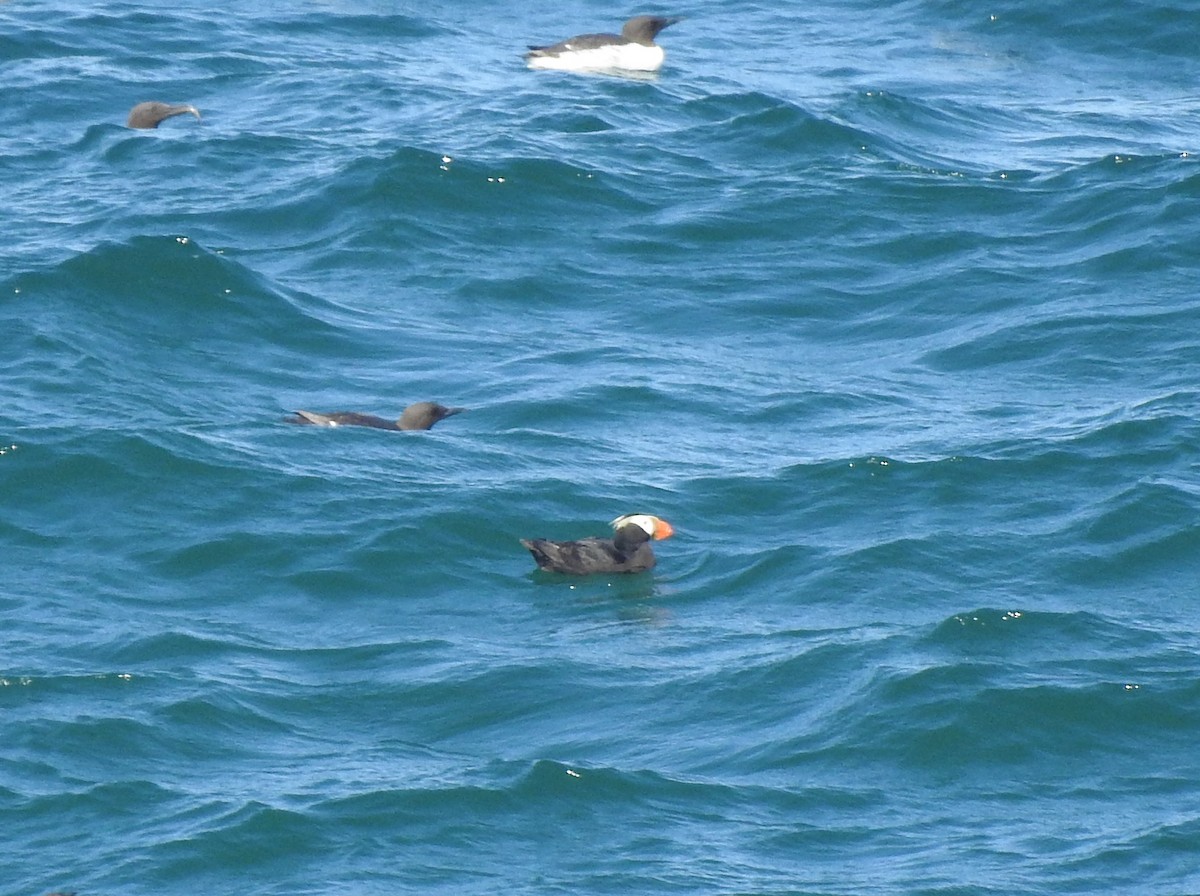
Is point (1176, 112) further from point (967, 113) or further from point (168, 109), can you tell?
point (168, 109)

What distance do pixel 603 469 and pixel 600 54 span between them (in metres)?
9.40

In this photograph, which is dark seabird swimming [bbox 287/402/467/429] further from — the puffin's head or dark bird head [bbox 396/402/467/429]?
the puffin's head

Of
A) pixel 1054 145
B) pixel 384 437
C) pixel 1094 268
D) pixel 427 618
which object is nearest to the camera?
pixel 427 618

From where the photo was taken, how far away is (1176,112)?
2214 centimetres

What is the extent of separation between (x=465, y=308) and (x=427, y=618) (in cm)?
512

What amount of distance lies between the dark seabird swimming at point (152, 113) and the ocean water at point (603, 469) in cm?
21

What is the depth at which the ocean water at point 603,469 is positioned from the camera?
10398 millimetres

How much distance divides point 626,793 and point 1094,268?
8.94 meters

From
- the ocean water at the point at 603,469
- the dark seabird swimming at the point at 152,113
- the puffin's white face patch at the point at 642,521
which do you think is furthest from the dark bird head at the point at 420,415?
the dark seabird swimming at the point at 152,113

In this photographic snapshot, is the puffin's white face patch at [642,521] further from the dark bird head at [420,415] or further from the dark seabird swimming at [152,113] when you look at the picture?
the dark seabird swimming at [152,113]

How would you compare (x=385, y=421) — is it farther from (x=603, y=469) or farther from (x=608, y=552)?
(x=608, y=552)

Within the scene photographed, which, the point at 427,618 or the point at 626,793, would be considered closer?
the point at 626,793

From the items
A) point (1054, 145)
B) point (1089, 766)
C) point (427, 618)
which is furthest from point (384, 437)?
point (1054, 145)

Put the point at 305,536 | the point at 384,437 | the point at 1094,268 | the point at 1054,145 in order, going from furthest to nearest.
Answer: the point at 1054,145, the point at 1094,268, the point at 384,437, the point at 305,536
